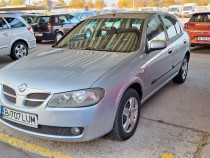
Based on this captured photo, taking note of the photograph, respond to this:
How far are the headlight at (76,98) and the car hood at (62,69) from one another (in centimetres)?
5

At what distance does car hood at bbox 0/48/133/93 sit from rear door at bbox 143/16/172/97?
442 mm

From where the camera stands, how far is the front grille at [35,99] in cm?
242

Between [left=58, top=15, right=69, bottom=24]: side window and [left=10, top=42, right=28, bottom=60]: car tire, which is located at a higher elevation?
[left=58, top=15, right=69, bottom=24]: side window

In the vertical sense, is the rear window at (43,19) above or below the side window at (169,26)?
above

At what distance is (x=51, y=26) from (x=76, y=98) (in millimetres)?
9805

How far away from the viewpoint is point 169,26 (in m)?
4.43

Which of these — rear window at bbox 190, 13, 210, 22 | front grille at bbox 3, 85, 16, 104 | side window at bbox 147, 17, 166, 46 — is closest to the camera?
front grille at bbox 3, 85, 16, 104

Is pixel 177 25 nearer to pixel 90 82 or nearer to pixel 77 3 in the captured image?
pixel 90 82

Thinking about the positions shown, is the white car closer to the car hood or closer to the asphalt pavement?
the car hood

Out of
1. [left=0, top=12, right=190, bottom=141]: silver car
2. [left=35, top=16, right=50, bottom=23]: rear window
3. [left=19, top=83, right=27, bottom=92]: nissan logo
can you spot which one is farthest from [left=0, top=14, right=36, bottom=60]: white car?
[left=19, top=83, right=27, bottom=92]: nissan logo

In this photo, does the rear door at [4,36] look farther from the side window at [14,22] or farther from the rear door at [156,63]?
the rear door at [156,63]

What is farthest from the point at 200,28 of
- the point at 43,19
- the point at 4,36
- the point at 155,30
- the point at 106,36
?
the point at 43,19

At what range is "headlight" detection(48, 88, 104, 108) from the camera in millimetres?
2391

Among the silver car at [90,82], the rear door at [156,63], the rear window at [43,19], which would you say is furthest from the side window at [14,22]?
the rear door at [156,63]
